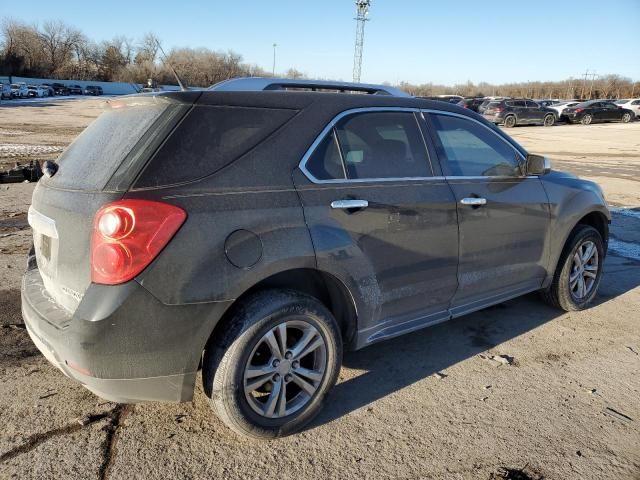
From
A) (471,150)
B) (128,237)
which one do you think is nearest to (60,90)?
(471,150)

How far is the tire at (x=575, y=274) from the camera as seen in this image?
452 cm

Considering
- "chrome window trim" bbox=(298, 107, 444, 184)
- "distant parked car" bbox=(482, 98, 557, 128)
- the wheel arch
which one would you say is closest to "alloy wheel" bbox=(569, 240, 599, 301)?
"chrome window trim" bbox=(298, 107, 444, 184)

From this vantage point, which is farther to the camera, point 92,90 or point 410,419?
point 92,90

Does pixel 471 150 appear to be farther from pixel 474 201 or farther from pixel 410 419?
pixel 410 419

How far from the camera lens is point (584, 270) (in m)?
4.74

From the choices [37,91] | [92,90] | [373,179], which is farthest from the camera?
[92,90]

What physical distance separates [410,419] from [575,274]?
2493 mm

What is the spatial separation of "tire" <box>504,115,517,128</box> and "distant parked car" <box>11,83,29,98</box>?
181ft

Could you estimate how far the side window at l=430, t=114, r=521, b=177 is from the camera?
3.62 metres

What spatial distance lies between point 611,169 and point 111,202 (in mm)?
15722

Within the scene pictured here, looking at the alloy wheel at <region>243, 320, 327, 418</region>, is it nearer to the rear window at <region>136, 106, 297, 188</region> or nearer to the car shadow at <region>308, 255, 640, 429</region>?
the car shadow at <region>308, 255, 640, 429</region>

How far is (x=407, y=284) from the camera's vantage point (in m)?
3.25

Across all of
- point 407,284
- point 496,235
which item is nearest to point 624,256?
point 496,235

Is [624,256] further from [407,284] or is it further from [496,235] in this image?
[407,284]
